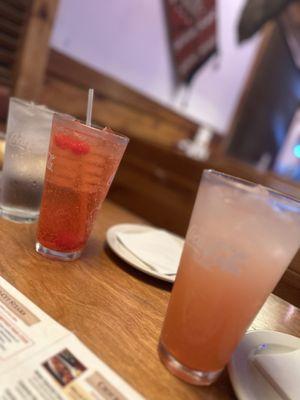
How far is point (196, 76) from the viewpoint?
3615 mm

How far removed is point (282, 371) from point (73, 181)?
16.2 inches

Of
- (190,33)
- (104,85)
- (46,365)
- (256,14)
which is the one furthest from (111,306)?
(256,14)

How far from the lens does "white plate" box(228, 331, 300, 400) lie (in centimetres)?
40

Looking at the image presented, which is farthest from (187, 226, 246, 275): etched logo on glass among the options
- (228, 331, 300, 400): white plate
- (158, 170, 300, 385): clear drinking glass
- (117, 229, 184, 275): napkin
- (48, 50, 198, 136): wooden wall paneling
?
(48, 50, 198, 136): wooden wall paneling

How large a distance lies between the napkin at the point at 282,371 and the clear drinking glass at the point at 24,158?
1.66 feet

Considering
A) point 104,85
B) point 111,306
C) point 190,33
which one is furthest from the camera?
point 190,33

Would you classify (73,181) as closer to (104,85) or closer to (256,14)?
(104,85)

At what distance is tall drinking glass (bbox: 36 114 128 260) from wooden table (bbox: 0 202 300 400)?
0.04 meters

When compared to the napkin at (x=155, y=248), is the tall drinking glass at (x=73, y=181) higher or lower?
higher

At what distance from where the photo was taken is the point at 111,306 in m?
Result: 0.50

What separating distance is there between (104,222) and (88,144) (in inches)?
12.9

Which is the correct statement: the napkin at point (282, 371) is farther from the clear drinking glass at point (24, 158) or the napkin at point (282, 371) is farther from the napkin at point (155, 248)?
the clear drinking glass at point (24, 158)

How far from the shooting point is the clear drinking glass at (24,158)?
26.1 inches

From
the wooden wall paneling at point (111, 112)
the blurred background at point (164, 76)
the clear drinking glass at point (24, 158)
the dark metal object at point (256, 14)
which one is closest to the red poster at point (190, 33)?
the blurred background at point (164, 76)
